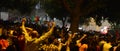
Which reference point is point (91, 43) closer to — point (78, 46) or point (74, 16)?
point (78, 46)

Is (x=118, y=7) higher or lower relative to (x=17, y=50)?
lower

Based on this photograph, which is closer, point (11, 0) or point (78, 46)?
point (78, 46)

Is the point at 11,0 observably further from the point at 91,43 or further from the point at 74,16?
the point at 91,43

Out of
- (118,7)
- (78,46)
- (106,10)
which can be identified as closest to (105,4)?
(118,7)

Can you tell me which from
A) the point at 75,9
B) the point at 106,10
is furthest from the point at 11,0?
the point at 75,9

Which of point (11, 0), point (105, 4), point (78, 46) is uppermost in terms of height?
point (78, 46)

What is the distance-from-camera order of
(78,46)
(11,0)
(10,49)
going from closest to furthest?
(10,49), (78,46), (11,0)

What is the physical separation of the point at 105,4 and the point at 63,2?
2.98 meters

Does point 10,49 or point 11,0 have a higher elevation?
point 10,49

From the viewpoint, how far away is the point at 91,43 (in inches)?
554

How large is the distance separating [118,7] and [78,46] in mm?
17725

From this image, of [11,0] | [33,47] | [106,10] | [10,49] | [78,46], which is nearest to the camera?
[33,47]

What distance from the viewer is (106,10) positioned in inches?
1207

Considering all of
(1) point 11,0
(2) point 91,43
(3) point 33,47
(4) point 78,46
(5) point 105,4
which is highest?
(3) point 33,47
